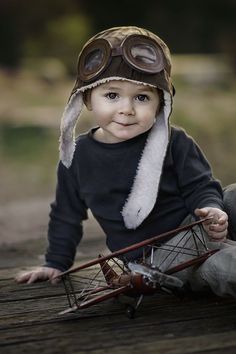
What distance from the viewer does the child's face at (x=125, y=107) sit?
8.45ft

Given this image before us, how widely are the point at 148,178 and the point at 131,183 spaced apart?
9cm

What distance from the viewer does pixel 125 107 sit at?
2.56 meters

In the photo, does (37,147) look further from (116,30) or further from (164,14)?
(164,14)

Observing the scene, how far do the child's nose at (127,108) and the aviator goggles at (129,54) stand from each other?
13cm

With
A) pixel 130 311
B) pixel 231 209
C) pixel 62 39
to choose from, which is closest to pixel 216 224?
pixel 231 209

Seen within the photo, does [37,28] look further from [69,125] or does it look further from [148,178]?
[148,178]

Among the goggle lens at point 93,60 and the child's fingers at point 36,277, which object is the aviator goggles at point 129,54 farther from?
the child's fingers at point 36,277

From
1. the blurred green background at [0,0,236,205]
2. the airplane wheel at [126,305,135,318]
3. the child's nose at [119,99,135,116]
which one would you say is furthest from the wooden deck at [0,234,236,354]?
the blurred green background at [0,0,236,205]

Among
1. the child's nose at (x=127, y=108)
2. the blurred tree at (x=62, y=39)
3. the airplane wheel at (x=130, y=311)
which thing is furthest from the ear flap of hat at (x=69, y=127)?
the blurred tree at (x=62, y=39)

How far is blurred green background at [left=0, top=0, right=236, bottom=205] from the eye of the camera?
8.86 meters

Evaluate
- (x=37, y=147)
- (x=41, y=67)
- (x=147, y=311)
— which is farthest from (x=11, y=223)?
(x=41, y=67)

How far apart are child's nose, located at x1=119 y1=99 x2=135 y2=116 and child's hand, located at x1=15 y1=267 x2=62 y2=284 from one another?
769 mm

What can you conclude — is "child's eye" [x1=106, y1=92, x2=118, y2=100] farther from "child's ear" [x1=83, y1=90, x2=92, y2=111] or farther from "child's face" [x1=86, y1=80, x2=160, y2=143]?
"child's ear" [x1=83, y1=90, x2=92, y2=111]

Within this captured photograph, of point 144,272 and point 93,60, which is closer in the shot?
point 144,272
